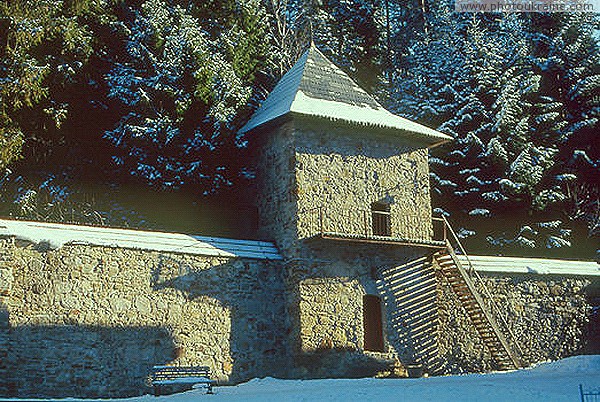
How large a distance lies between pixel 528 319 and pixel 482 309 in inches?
114

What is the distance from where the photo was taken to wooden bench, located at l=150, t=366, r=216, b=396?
556 inches

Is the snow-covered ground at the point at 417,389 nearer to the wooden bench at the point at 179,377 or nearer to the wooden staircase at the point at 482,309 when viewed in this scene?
the wooden bench at the point at 179,377

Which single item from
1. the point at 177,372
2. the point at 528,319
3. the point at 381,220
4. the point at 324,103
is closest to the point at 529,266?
the point at 528,319

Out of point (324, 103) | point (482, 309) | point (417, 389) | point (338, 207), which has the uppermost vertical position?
point (324, 103)

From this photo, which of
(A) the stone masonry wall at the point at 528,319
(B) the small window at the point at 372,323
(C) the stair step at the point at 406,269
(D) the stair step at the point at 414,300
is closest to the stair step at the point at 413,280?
(C) the stair step at the point at 406,269

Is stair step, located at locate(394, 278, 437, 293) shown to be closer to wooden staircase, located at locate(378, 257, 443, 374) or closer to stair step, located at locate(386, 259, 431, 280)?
wooden staircase, located at locate(378, 257, 443, 374)

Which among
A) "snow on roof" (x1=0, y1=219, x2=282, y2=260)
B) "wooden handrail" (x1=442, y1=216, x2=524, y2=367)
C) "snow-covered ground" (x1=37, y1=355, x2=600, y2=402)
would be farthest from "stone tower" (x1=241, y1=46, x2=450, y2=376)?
"snow-covered ground" (x1=37, y1=355, x2=600, y2=402)

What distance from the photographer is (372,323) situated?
59.5ft

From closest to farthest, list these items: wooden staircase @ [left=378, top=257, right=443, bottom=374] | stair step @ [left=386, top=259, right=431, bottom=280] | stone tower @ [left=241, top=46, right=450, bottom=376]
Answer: stone tower @ [left=241, top=46, right=450, bottom=376]
wooden staircase @ [left=378, top=257, right=443, bottom=374]
stair step @ [left=386, top=259, right=431, bottom=280]

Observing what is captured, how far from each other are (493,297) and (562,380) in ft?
15.8

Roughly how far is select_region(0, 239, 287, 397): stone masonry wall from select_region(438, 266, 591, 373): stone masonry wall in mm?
4747

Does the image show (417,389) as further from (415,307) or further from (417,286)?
(417,286)

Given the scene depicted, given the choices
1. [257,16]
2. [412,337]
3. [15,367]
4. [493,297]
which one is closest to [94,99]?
[257,16]

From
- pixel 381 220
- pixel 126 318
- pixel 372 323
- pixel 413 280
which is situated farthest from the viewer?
pixel 381 220
